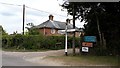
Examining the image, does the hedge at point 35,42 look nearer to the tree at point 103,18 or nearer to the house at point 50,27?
the tree at point 103,18

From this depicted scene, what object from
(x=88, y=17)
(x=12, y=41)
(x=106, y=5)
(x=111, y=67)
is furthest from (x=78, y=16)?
(x=12, y=41)

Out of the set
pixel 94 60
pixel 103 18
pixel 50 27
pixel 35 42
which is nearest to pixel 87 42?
pixel 103 18

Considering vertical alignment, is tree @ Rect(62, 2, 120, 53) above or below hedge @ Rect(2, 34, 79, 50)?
above

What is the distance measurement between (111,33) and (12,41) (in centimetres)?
2008

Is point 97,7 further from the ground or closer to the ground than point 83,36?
further from the ground

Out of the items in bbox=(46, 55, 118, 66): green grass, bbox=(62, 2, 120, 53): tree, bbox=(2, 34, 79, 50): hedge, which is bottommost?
bbox=(46, 55, 118, 66): green grass

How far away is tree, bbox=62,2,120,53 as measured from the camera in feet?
80.7

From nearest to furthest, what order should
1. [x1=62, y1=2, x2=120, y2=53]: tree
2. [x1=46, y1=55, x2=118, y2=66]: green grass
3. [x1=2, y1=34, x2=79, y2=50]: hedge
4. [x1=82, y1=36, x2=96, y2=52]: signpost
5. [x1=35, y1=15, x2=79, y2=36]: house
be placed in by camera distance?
1. [x1=46, y1=55, x2=118, y2=66]: green grass
2. [x1=62, y1=2, x2=120, y2=53]: tree
3. [x1=82, y1=36, x2=96, y2=52]: signpost
4. [x1=2, y1=34, x2=79, y2=50]: hedge
5. [x1=35, y1=15, x2=79, y2=36]: house

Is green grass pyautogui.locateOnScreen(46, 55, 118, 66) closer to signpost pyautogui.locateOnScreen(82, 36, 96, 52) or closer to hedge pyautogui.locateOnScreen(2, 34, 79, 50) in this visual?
signpost pyautogui.locateOnScreen(82, 36, 96, 52)

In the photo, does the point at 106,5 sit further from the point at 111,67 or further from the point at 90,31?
the point at 111,67

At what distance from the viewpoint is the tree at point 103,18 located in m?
24.6

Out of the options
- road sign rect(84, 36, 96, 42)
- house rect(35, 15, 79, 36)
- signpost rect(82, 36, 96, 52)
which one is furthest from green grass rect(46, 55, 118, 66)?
house rect(35, 15, 79, 36)

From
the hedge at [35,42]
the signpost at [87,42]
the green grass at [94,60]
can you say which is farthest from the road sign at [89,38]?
the hedge at [35,42]

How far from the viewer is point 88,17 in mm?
25281
